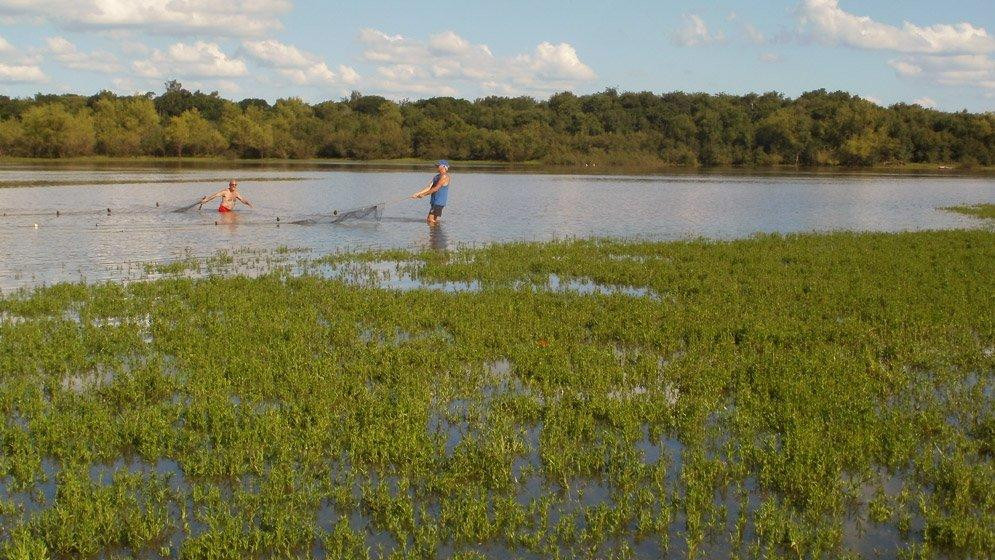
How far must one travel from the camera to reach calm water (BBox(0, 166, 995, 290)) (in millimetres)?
26250

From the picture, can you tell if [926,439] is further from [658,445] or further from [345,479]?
[345,479]

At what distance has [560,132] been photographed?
15475 centimetres

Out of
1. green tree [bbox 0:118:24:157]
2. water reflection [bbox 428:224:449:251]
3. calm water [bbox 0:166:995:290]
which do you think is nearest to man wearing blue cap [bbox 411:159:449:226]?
water reflection [bbox 428:224:449:251]

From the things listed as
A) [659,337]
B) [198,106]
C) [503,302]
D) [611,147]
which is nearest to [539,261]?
[503,302]

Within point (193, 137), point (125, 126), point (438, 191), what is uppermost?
point (125, 126)

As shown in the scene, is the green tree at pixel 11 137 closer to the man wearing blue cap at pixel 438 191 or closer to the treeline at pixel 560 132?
the treeline at pixel 560 132

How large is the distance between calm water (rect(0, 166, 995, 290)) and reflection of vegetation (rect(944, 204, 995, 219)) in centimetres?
144

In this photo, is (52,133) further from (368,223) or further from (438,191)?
(438,191)

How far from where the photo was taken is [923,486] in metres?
8.78

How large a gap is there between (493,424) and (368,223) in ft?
84.8

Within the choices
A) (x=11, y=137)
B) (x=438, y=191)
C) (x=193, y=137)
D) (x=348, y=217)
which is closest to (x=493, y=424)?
(x=438, y=191)

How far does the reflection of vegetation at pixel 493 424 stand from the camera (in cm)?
769

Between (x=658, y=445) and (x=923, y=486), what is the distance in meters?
2.69

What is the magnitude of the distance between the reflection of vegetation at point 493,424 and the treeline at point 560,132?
406 feet
